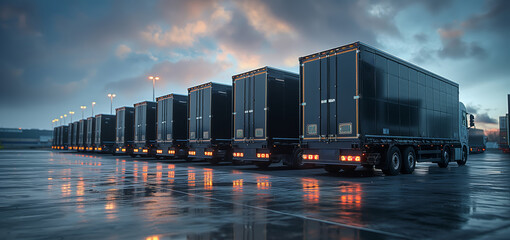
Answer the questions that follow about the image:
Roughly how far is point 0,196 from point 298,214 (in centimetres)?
707

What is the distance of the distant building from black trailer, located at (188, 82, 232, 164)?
574 ft

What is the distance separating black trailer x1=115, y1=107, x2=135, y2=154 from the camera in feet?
118

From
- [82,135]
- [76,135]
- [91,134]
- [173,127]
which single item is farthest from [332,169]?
[76,135]

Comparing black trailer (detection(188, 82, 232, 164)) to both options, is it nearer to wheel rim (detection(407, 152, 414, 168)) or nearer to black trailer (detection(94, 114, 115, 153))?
wheel rim (detection(407, 152, 414, 168))

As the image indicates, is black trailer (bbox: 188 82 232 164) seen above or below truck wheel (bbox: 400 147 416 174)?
above

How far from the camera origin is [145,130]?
31297 mm

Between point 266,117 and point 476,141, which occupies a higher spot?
point 266,117

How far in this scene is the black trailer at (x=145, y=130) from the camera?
3108 centimetres

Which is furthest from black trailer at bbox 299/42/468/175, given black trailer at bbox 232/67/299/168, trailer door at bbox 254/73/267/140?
trailer door at bbox 254/73/267/140

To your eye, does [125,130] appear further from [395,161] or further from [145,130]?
[395,161]

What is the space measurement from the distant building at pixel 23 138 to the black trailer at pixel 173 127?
169549 mm

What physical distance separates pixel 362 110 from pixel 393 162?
8.86 feet

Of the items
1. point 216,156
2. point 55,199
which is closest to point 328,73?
point 216,156

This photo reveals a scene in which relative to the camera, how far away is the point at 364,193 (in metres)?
9.66
